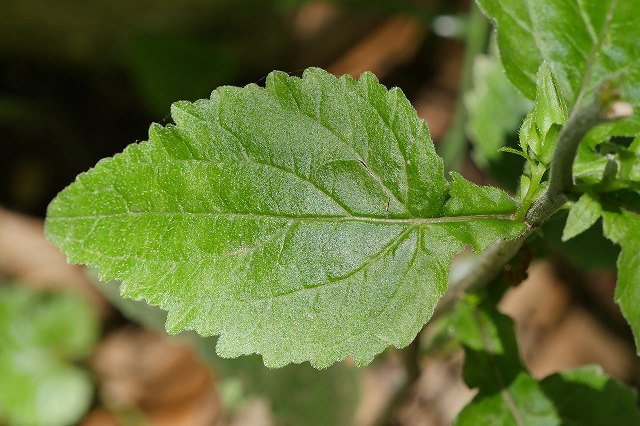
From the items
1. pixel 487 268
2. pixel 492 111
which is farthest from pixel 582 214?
pixel 492 111

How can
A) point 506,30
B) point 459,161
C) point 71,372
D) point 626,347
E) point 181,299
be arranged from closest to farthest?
point 181,299, point 506,30, point 459,161, point 626,347, point 71,372

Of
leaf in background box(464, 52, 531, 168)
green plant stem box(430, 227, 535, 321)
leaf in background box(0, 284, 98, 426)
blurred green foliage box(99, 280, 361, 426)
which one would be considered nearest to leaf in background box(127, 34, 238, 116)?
leaf in background box(0, 284, 98, 426)

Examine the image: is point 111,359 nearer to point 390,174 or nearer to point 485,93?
point 485,93

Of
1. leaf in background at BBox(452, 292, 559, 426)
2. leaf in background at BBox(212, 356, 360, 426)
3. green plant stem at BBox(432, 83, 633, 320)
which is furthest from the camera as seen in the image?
leaf in background at BBox(212, 356, 360, 426)

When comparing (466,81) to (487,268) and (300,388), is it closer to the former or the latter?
(300,388)

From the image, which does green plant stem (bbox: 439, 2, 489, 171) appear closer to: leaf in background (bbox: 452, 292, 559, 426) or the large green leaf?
leaf in background (bbox: 452, 292, 559, 426)

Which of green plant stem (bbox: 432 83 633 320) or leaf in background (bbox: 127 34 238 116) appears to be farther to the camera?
leaf in background (bbox: 127 34 238 116)

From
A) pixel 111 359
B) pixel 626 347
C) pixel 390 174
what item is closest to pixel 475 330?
pixel 390 174
